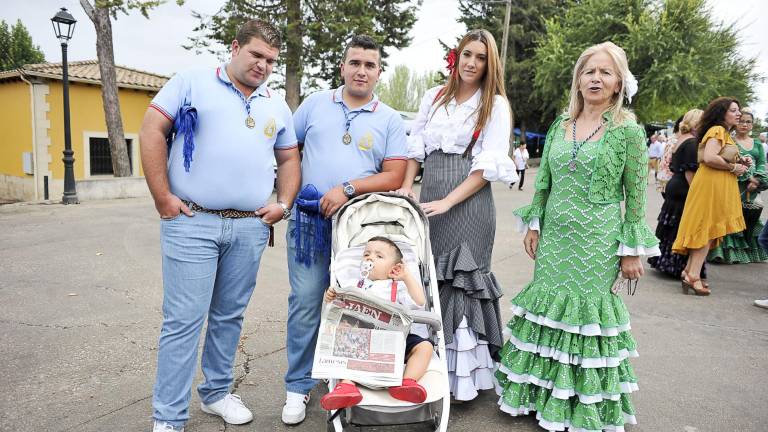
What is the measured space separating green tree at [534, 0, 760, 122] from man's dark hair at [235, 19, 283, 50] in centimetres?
2764

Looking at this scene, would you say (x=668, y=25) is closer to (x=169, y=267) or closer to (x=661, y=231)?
(x=661, y=231)

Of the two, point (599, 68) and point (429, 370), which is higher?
point (599, 68)

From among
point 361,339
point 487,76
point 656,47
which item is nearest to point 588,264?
point 487,76

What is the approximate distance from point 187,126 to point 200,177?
0.27 meters

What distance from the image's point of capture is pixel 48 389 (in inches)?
139

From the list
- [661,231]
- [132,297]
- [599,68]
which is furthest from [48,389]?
[661,231]

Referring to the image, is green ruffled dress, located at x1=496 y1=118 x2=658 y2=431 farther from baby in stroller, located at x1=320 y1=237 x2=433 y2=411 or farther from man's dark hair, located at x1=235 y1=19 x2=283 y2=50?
man's dark hair, located at x1=235 y1=19 x2=283 y2=50

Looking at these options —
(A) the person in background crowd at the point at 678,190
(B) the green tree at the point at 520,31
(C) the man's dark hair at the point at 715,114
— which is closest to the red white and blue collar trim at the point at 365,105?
(C) the man's dark hair at the point at 715,114

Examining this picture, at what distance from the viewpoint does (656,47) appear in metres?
26.7

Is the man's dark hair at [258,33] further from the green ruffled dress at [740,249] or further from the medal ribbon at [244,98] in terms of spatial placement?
the green ruffled dress at [740,249]

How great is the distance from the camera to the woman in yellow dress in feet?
19.9

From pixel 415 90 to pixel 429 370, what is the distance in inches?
2043

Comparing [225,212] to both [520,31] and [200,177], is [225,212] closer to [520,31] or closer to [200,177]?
[200,177]

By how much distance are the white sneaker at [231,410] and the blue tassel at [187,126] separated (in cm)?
147
